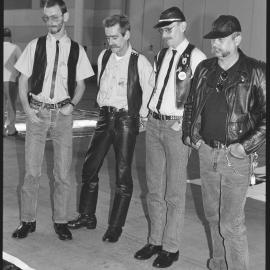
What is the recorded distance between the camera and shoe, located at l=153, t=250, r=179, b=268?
15.1 ft

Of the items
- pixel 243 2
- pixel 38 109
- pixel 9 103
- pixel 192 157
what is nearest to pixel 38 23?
pixel 243 2

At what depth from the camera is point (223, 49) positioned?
380 centimetres

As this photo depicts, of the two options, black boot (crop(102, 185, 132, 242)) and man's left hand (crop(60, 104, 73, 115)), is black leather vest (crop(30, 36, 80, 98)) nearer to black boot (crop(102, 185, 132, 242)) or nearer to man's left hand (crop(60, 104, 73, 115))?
man's left hand (crop(60, 104, 73, 115))

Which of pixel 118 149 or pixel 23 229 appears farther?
pixel 23 229

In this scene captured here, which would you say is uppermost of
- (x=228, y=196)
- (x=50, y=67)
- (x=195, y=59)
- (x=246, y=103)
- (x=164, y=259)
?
(x=195, y=59)

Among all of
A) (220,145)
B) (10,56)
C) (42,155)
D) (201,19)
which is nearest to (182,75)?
(220,145)

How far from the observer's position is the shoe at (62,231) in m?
5.25

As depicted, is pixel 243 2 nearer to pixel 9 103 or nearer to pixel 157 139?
pixel 9 103

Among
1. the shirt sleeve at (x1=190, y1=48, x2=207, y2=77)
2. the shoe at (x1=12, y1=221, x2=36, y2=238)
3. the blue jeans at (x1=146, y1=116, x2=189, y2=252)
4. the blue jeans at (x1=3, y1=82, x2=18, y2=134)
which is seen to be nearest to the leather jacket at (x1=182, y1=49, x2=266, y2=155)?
the shirt sleeve at (x1=190, y1=48, x2=207, y2=77)

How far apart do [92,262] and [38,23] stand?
23445 millimetres

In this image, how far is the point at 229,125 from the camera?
150 inches

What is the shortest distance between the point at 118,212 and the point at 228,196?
1.57m

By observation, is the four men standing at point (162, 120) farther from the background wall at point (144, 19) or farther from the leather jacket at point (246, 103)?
the background wall at point (144, 19)

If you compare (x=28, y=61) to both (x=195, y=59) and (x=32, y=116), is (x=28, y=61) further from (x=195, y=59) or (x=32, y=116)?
(x=195, y=59)
